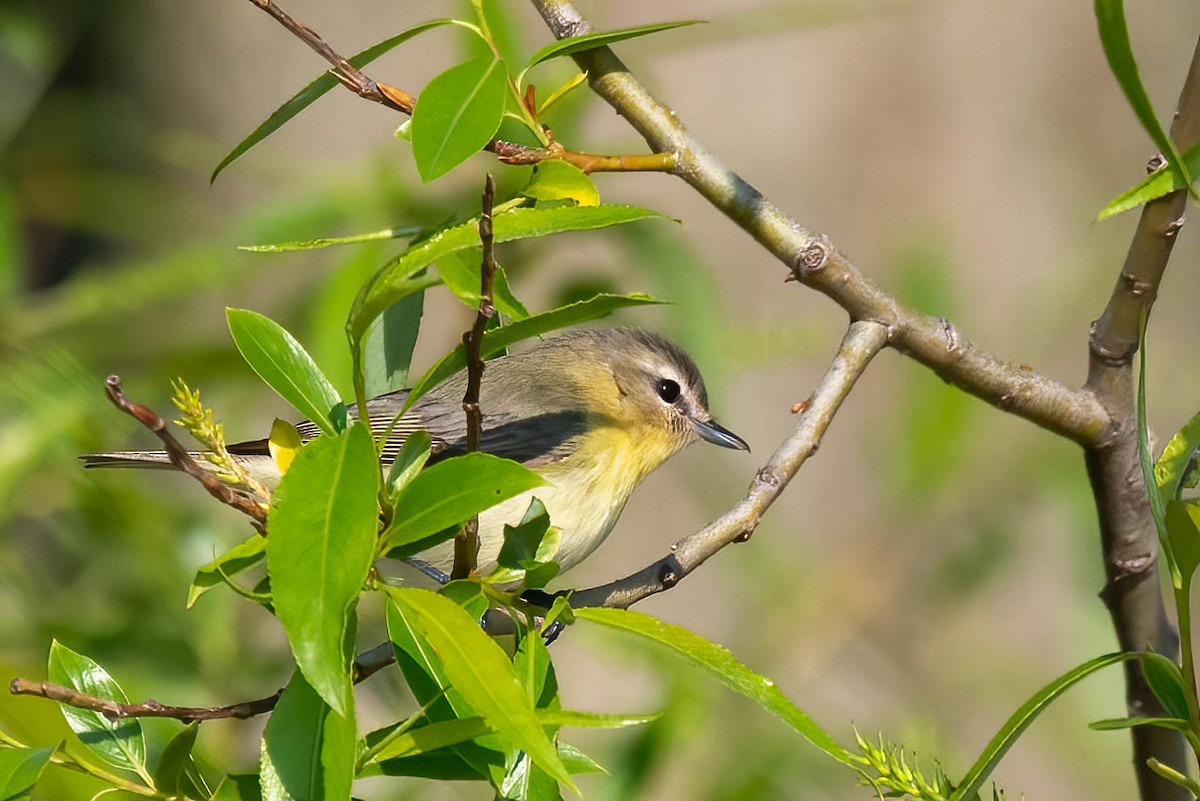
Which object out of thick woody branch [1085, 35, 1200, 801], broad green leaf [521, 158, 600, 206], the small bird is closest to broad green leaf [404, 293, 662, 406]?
broad green leaf [521, 158, 600, 206]

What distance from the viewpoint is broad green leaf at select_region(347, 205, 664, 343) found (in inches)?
45.5

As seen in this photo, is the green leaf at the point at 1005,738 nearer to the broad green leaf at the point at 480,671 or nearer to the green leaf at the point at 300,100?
the broad green leaf at the point at 480,671

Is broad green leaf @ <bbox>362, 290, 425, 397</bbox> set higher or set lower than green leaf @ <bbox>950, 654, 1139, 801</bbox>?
higher

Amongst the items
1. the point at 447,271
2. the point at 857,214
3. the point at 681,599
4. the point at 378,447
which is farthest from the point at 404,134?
the point at 857,214

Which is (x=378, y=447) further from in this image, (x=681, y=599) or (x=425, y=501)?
(x=681, y=599)

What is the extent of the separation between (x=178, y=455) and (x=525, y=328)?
36 cm

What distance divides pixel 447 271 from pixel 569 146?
1.73 m

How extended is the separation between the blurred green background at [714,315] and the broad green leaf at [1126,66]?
0.96m

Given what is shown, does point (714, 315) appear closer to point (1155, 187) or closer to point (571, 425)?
point (571, 425)

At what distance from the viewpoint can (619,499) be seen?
275 cm

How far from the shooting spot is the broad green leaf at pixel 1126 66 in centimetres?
129

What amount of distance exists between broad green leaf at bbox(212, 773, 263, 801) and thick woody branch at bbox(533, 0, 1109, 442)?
0.92 metres

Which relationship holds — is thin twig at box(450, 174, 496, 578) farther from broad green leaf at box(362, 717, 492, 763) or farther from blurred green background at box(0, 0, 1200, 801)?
blurred green background at box(0, 0, 1200, 801)

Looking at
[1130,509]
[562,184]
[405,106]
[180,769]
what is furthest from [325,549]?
[1130,509]
